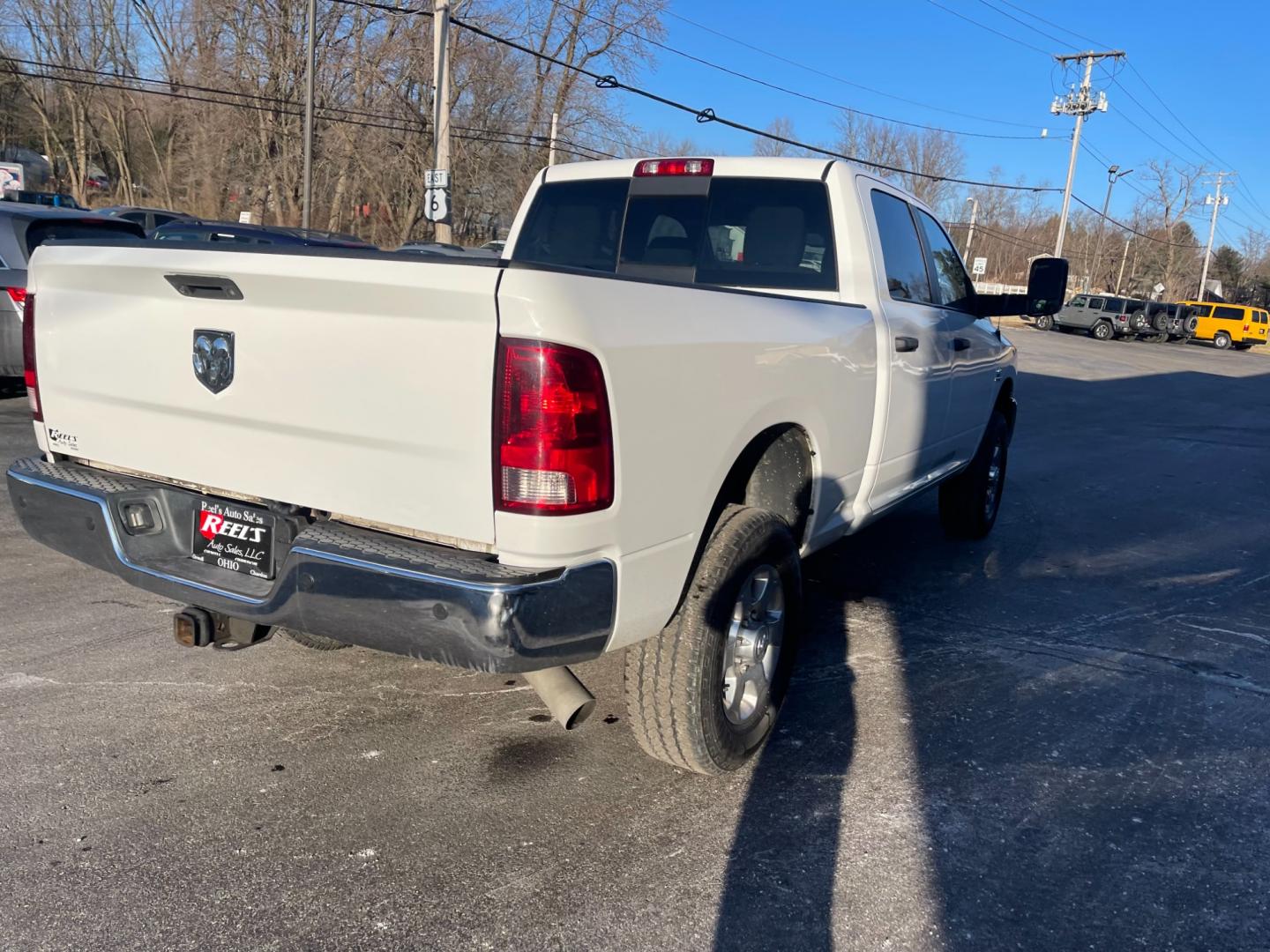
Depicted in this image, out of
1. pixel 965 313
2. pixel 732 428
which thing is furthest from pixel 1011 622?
pixel 732 428

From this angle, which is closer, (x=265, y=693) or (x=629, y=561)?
(x=629, y=561)

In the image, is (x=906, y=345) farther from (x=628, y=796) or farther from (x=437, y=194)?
(x=437, y=194)

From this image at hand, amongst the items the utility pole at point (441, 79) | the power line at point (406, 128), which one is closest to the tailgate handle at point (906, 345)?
the utility pole at point (441, 79)

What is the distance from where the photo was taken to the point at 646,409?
8.51 feet

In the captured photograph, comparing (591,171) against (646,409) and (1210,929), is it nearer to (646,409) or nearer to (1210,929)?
(646,409)

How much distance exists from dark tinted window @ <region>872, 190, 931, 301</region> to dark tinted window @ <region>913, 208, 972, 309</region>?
20 centimetres

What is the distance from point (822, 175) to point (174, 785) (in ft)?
11.2

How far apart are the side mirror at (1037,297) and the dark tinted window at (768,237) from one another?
1.49 metres

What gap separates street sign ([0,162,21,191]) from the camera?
28.4 m

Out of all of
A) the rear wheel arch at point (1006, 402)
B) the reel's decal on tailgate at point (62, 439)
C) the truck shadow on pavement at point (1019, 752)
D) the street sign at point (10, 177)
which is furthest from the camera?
the street sign at point (10, 177)

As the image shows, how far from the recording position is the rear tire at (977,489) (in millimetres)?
6395

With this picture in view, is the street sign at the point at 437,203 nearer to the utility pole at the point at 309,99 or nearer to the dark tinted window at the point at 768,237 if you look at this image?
the utility pole at the point at 309,99

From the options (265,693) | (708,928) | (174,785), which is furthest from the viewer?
(265,693)

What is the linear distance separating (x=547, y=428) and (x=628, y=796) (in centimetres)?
142
